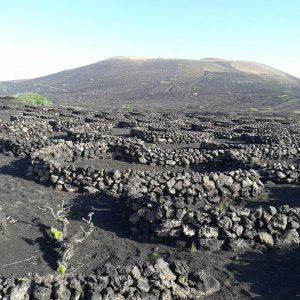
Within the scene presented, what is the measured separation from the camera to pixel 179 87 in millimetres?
139375

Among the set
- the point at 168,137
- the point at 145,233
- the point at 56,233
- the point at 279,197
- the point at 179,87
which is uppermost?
the point at 56,233

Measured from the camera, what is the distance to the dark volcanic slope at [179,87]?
105938mm

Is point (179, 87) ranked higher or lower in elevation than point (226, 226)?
lower

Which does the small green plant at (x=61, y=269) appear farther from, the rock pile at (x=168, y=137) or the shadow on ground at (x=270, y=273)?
the rock pile at (x=168, y=137)

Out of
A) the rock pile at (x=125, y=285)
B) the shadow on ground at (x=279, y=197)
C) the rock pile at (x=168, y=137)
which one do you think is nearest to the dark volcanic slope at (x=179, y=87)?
the rock pile at (x=168, y=137)

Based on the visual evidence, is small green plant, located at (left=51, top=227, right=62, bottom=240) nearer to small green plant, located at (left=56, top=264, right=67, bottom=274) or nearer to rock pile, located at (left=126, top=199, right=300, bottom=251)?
small green plant, located at (left=56, top=264, right=67, bottom=274)

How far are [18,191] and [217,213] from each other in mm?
8398

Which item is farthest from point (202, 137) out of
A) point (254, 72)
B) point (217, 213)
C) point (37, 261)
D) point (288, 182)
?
point (254, 72)

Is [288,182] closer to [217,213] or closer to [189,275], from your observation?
[217,213]

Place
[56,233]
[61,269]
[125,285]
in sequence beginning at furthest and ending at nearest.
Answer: [56,233] < [61,269] < [125,285]

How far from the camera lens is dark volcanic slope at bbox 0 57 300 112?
10594 cm

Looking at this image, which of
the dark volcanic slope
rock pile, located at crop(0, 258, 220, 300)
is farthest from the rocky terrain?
the dark volcanic slope

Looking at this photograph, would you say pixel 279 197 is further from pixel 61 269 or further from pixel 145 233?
pixel 61 269

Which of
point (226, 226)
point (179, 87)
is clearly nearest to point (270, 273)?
point (226, 226)
